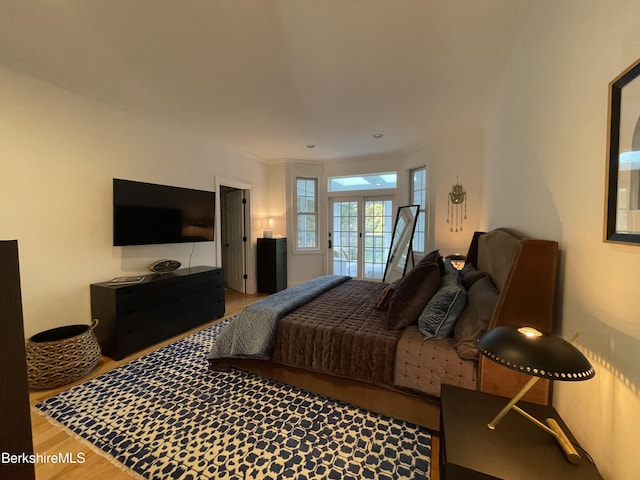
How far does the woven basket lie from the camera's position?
207 centimetres

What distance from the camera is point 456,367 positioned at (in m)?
1.50

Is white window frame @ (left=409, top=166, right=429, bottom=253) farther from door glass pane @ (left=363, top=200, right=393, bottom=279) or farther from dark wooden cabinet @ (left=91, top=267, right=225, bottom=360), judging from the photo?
dark wooden cabinet @ (left=91, top=267, right=225, bottom=360)

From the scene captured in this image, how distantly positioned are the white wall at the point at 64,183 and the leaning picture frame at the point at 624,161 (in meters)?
3.79

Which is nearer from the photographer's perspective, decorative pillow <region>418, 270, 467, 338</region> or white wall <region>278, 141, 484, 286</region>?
decorative pillow <region>418, 270, 467, 338</region>

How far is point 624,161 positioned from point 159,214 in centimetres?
378

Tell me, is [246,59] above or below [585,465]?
above

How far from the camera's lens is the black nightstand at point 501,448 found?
84 centimetres

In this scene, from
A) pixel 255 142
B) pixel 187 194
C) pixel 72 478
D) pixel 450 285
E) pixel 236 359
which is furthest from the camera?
pixel 255 142

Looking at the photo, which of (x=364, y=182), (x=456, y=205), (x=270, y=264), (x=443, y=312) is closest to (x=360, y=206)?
(x=364, y=182)

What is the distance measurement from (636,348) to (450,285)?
1057 millimetres

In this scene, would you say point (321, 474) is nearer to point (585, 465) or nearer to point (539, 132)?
point (585, 465)

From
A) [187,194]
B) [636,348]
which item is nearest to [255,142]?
[187,194]

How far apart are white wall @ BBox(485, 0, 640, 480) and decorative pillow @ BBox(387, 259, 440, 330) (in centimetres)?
67

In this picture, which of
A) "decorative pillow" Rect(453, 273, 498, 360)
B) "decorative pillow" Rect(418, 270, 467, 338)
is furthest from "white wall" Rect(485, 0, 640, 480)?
"decorative pillow" Rect(418, 270, 467, 338)
